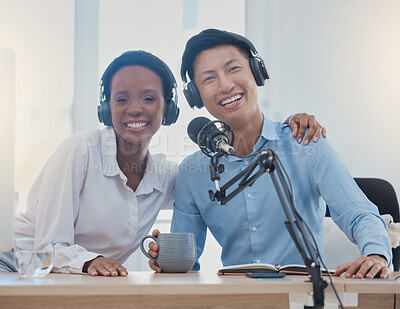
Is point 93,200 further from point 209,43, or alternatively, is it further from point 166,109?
point 209,43

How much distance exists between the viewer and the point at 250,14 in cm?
295

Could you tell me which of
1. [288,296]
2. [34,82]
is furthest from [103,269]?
[34,82]

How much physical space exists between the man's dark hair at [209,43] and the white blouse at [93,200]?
370 mm

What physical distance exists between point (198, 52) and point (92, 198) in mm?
668

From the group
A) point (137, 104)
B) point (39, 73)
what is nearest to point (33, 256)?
point (137, 104)

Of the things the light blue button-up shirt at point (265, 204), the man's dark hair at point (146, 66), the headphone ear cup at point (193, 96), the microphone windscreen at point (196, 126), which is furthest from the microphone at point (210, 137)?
the man's dark hair at point (146, 66)

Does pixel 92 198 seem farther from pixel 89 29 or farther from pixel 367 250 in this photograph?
pixel 89 29

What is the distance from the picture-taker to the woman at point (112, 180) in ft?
4.68

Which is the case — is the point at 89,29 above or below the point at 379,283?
above

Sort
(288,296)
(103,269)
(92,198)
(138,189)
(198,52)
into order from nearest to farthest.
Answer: (288,296) → (103,269) → (92,198) → (138,189) → (198,52)

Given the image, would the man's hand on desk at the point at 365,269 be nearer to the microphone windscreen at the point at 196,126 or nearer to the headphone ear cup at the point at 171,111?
the microphone windscreen at the point at 196,126

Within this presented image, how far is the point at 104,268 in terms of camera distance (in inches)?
43.6

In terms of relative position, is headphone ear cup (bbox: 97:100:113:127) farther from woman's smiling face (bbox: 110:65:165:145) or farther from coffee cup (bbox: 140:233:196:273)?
coffee cup (bbox: 140:233:196:273)

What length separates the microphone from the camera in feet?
3.08
